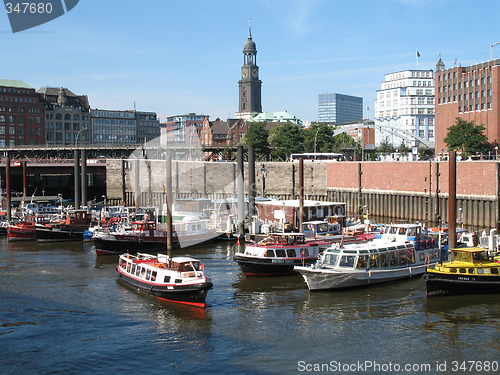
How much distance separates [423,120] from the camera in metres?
191

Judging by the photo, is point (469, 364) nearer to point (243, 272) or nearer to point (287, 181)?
point (243, 272)

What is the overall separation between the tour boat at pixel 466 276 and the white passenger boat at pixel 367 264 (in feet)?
12.5

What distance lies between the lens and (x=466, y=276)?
3312 centimetres

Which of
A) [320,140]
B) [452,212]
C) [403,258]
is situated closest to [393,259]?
[403,258]

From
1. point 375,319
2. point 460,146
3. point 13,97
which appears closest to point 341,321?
point 375,319

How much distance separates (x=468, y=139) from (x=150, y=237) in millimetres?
63735

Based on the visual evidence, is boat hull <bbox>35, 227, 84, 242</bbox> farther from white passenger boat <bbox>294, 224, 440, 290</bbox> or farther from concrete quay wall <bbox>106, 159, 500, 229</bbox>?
white passenger boat <bbox>294, 224, 440, 290</bbox>

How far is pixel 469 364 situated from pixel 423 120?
176060mm

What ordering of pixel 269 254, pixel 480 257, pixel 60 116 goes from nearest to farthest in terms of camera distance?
pixel 480 257 < pixel 269 254 < pixel 60 116

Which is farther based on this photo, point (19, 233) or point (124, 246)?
point (19, 233)

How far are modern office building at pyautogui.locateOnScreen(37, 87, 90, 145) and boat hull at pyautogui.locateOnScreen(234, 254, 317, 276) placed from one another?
15479cm

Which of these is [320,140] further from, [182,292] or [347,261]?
[182,292]

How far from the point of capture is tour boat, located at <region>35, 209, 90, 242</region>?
5903 centimetres

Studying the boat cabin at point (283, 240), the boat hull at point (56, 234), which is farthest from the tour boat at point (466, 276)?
the boat hull at point (56, 234)
